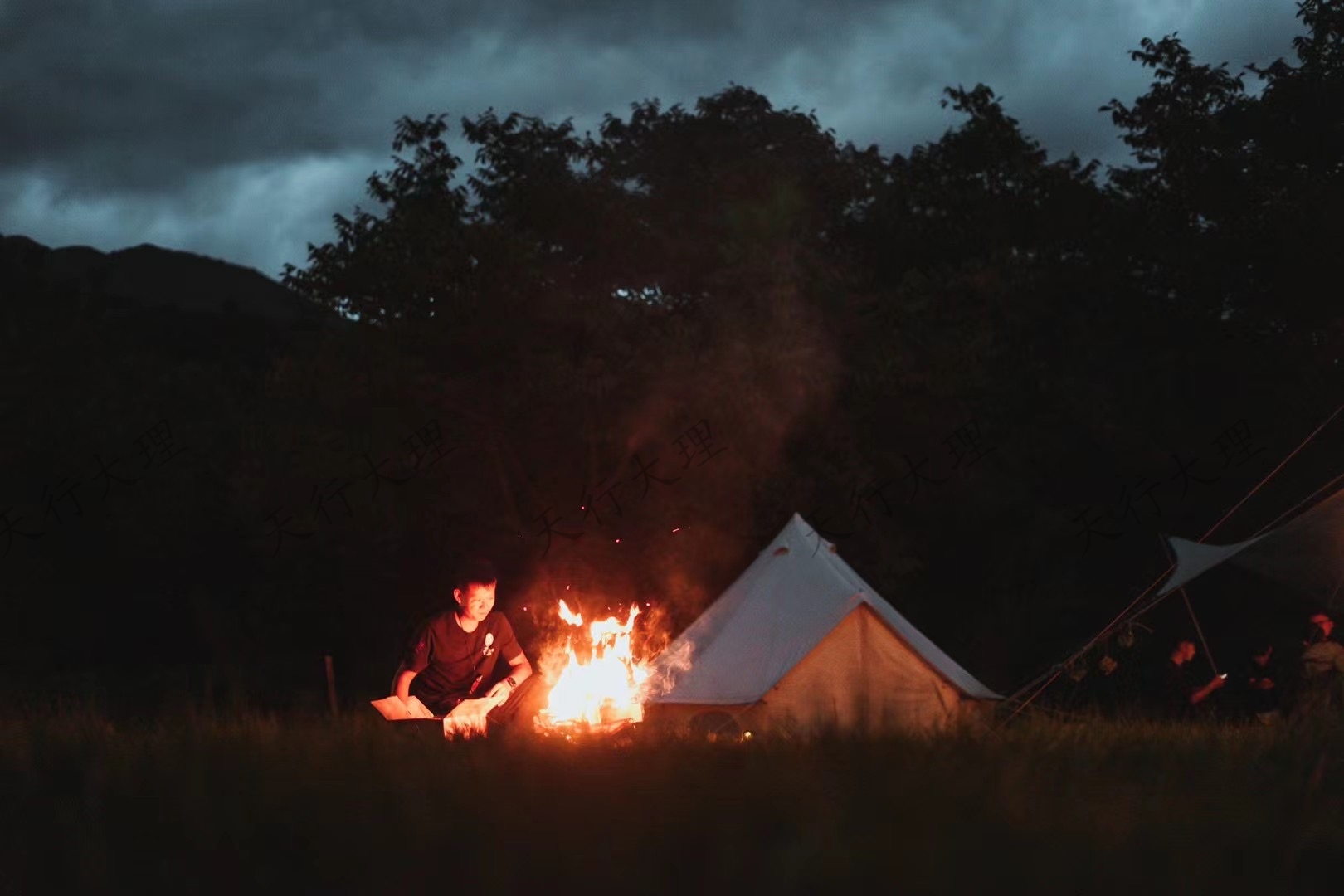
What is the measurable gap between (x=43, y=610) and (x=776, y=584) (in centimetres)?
2039

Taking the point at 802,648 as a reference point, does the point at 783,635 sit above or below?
above

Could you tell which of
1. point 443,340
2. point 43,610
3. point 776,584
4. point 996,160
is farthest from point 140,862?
point 43,610

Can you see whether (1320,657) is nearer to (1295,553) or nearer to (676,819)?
(1295,553)

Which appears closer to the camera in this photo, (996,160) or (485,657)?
(485,657)

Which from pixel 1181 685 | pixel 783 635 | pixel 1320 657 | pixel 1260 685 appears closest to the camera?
pixel 1320 657

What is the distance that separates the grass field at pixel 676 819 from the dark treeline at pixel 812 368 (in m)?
16.2

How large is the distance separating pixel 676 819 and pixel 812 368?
17.1 metres

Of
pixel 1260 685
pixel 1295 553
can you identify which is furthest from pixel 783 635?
pixel 1295 553

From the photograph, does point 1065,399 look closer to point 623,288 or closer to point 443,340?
point 623,288

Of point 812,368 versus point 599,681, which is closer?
point 599,681

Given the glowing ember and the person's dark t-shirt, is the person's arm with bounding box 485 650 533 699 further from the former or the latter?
the glowing ember

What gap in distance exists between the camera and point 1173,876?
364 cm

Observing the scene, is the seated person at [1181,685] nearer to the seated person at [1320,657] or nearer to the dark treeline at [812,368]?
the seated person at [1320,657]

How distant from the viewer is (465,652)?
7746 mm
